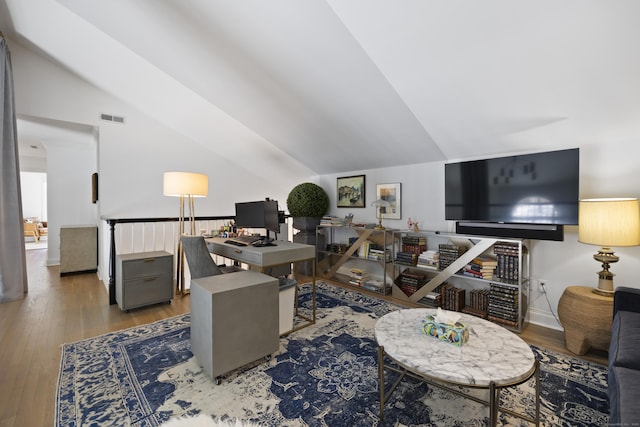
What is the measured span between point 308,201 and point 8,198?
3.72m

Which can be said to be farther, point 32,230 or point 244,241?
point 32,230

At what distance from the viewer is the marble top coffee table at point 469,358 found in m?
1.22

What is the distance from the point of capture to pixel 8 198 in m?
3.29

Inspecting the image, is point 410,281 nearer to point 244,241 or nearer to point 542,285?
point 542,285

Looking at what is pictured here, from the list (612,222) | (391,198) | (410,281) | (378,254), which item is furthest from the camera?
(391,198)

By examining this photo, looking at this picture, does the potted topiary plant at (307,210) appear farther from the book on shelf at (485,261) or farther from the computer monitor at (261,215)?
the book on shelf at (485,261)

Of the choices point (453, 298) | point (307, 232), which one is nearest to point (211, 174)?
point (307, 232)

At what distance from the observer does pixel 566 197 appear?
231cm

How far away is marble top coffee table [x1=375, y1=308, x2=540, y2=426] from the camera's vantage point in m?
1.22

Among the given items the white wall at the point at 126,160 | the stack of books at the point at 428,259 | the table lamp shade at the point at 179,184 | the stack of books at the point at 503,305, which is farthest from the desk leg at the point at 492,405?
the white wall at the point at 126,160

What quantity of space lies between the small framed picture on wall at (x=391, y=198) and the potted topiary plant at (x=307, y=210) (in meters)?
0.99

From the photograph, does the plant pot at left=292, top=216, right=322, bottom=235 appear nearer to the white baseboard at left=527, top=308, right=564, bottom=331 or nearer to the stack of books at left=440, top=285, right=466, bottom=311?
the stack of books at left=440, top=285, right=466, bottom=311

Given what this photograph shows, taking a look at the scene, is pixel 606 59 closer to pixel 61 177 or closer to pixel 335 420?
pixel 335 420

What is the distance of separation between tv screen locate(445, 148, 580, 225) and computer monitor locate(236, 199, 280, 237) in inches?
74.8
